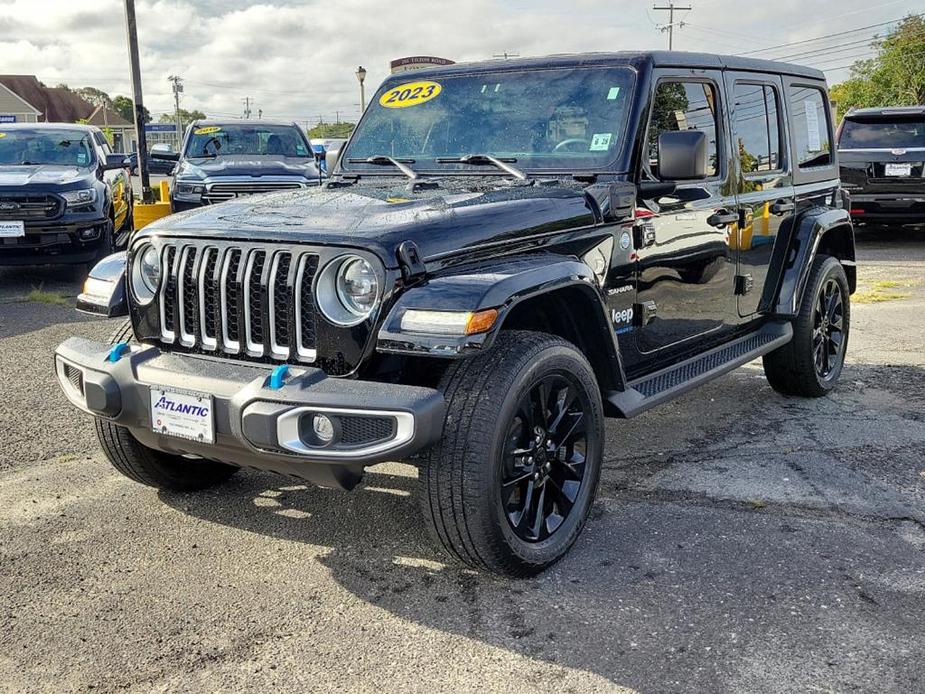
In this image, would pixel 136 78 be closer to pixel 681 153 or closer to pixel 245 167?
pixel 245 167


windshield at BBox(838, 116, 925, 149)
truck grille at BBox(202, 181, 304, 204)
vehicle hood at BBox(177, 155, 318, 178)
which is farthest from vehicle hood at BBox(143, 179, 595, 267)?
windshield at BBox(838, 116, 925, 149)

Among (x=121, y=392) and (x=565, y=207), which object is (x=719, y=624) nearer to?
(x=565, y=207)

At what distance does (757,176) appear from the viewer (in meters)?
4.95

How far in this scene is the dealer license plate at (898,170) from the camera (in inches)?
482

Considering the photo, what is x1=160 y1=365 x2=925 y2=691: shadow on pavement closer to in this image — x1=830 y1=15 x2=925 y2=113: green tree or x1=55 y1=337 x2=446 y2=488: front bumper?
x1=55 y1=337 x2=446 y2=488: front bumper

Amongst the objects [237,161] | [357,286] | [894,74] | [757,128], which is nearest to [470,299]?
[357,286]

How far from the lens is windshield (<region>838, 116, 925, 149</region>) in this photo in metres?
12.6

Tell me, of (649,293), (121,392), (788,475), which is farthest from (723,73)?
(121,392)

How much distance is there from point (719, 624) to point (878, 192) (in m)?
11.1

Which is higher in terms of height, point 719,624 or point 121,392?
point 121,392

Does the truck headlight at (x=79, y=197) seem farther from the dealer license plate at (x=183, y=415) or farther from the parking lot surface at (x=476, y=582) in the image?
the dealer license plate at (x=183, y=415)

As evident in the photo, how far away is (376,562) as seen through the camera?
11.4 ft

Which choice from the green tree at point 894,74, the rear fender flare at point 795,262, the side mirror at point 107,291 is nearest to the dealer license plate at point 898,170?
the rear fender flare at point 795,262

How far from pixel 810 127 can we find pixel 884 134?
Answer: 8.14 meters
